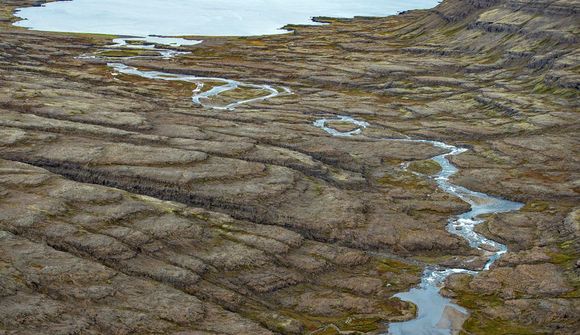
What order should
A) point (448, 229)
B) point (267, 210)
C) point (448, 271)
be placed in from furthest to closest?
point (448, 229)
point (267, 210)
point (448, 271)

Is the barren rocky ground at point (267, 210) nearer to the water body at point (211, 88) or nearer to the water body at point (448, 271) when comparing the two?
the water body at point (448, 271)

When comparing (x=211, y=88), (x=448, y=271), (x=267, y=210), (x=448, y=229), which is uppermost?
(x=211, y=88)

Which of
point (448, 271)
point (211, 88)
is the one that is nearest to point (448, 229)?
point (448, 271)

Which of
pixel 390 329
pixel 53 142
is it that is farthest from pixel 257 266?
pixel 53 142

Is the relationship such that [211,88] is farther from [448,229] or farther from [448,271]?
[448,271]

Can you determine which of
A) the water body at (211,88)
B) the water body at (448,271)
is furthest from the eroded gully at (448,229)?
the water body at (211,88)

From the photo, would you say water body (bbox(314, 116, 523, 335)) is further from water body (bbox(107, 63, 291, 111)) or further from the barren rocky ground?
water body (bbox(107, 63, 291, 111))

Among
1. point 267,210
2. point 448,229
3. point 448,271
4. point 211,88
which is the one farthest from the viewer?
point 211,88
